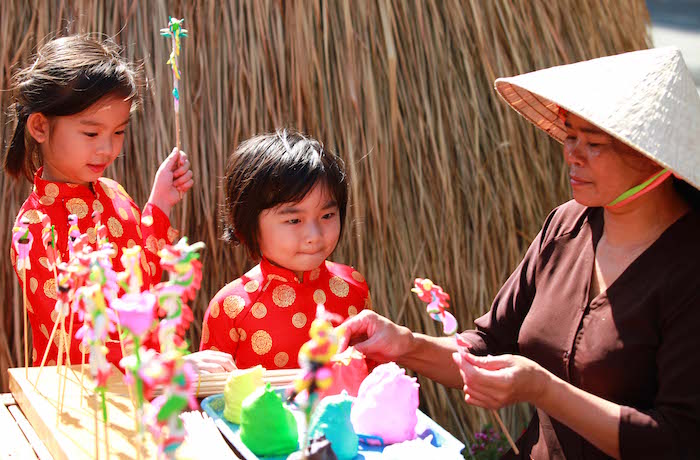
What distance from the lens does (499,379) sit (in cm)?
134

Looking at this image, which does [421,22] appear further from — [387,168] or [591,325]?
[591,325]

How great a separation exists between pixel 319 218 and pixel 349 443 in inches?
27.8

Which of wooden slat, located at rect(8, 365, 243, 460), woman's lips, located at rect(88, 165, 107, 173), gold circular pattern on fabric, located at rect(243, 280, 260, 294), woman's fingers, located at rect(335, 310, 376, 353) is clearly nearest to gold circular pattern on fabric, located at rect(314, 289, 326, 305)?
gold circular pattern on fabric, located at rect(243, 280, 260, 294)

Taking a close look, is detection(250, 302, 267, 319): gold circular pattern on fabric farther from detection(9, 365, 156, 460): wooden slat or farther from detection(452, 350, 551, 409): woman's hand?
detection(452, 350, 551, 409): woman's hand

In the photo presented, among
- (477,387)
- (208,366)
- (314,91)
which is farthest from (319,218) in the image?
(314,91)

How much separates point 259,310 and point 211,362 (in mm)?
317

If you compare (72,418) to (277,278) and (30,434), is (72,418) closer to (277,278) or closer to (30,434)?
(30,434)

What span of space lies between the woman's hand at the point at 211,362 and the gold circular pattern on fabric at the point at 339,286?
42 cm

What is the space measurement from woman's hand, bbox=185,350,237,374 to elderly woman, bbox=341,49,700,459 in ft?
0.73

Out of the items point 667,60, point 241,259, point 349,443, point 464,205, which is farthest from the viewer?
point 464,205

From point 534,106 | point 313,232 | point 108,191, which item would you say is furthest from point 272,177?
point 534,106

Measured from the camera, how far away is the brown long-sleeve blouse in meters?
1.40

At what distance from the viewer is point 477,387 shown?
136 cm

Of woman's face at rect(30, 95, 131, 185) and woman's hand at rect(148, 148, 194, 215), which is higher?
woman's face at rect(30, 95, 131, 185)
